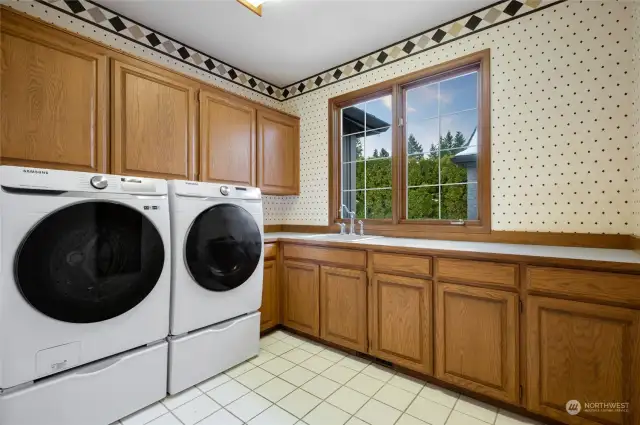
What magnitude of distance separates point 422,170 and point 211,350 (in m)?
2.07

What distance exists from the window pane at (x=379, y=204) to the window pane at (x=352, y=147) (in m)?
0.41

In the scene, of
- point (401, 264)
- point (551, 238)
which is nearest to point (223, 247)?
point (401, 264)

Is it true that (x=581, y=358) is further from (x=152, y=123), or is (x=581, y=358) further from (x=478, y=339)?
(x=152, y=123)

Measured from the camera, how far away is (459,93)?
7.60 feet

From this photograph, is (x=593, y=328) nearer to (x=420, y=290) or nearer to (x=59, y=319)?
(x=420, y=290)

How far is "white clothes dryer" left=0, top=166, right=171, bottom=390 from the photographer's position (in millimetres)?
1165

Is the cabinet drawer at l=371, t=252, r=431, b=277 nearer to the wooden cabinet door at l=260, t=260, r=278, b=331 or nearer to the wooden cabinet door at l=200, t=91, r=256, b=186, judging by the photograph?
the wooden cabinet door at l=260, t=260, r=278, b=331

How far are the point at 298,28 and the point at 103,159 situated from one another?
1.68 meters

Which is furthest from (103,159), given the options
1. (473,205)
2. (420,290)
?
(473,205)

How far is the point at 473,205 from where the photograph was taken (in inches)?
86.4

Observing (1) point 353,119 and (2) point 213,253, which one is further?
(1) point 353,119

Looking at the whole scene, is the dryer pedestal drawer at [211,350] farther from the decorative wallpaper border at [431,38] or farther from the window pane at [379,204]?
the decorative wallpaper border at [431,38]

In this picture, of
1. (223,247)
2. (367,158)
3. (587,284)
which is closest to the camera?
(587,284)

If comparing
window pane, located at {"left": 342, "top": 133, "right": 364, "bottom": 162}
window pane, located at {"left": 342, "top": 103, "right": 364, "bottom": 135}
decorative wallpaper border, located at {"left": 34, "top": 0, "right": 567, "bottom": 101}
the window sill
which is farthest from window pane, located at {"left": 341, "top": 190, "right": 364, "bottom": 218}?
decorative wallpaper border, located at {"left": 34, "top": 0, "right": 567, "bottom": 101}
